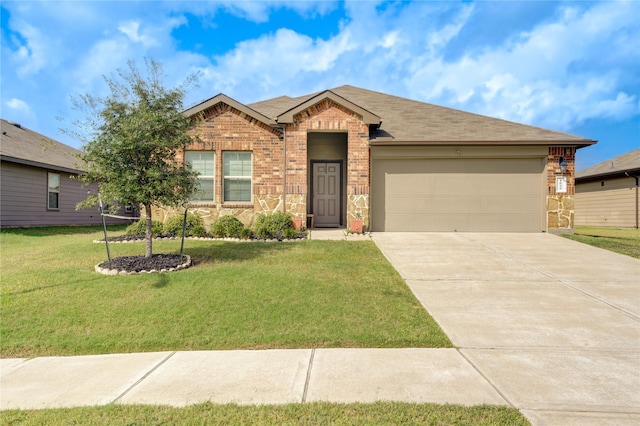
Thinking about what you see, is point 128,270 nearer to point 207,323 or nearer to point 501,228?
point 207,323

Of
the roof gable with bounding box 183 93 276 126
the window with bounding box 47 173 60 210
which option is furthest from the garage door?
the window with bounding box 47 173 60 210

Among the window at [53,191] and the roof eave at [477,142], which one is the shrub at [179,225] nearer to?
the roof eave at [477,142]

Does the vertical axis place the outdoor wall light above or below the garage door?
above

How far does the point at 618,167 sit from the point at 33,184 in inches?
1079

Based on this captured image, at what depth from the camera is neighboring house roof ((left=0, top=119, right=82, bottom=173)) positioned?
13.9 meters

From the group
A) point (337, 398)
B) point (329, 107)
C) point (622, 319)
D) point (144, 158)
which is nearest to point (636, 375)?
point (622, 319)

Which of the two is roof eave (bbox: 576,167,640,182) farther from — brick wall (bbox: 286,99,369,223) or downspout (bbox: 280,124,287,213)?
downspout (bbox: 280,124,287,213)

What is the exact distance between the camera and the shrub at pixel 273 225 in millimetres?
10352

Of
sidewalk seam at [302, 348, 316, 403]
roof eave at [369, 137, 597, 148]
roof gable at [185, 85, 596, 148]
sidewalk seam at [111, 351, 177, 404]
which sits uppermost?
A: roof gable at [185, 85, 596, 148]

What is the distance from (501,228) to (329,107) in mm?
6848

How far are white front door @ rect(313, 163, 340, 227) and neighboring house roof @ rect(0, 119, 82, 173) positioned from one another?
902 centimetres

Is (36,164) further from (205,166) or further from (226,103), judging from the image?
(226,103)

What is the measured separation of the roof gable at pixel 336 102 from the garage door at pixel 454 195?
137 centimetres

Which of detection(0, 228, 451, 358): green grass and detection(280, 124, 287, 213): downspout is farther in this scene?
detection(280, 124, 287, 213): downspout
